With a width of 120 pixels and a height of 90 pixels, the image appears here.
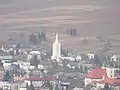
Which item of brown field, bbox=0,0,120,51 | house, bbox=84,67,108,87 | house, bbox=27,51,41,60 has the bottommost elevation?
house, bbox=84,67,108,87

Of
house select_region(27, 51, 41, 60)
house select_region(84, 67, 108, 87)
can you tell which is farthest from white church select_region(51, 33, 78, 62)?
house select_region(84, 67, 108, 87)

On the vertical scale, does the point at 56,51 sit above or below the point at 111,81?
above

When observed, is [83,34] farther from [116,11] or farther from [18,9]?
[18,9]

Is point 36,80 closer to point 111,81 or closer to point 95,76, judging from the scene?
point 95,76

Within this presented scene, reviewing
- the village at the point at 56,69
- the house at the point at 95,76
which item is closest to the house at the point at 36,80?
the village at the point at 56,69

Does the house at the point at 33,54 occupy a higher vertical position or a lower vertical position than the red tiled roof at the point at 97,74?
higher

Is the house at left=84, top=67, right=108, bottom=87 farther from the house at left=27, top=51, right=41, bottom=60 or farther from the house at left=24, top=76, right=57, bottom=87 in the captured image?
the house at left=27, top=51, right=41, bottom=60

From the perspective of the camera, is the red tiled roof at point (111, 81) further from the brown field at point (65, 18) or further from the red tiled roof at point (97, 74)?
the brown field at point (65, 18)

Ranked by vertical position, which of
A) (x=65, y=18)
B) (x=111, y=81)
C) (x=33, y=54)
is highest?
(x=65, y=18)

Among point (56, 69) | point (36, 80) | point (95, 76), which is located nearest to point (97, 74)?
point (95, 76)
